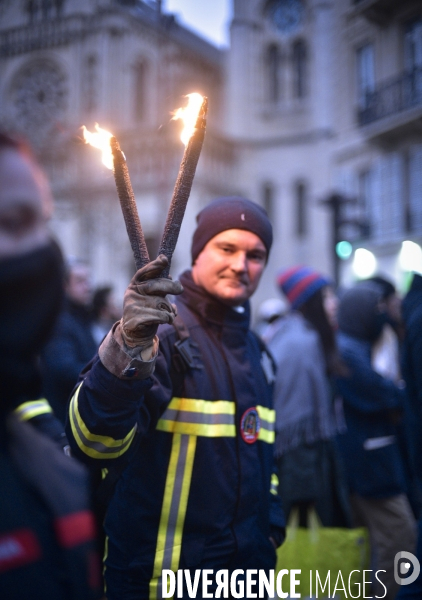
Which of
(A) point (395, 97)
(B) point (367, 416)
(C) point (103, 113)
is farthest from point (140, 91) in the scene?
(B) point (367, 416)

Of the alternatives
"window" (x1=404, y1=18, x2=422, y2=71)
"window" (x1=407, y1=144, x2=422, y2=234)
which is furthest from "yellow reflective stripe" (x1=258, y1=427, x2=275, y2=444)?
"window" (x1=404, y1=18, x2=422, y2=71)

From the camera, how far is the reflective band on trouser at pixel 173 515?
2.11 meters

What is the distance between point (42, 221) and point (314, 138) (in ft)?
76.1

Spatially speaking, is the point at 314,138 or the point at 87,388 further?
the point at 314,138

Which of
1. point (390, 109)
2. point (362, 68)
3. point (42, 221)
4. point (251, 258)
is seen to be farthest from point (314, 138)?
point (42, 221)

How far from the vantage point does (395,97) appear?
16.9 meters

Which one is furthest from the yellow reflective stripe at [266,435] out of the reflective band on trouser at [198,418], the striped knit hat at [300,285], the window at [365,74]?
the window at [365,74]

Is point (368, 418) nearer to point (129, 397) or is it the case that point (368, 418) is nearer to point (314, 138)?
point (129, 397)

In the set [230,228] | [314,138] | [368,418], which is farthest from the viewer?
[314,138]

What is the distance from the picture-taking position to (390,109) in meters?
17.2

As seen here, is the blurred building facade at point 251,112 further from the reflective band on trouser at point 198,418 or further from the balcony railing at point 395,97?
the reflective band on trouser at point 198,418

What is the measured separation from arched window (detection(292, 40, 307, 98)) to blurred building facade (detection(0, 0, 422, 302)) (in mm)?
46

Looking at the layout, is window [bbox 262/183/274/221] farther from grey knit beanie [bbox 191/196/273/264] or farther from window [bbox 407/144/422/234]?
grey knit beanie [bbox 191/196/273/264]

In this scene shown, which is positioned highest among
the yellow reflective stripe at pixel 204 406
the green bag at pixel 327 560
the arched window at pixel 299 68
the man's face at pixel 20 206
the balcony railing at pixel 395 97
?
the arched window at pixel 299 68
